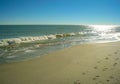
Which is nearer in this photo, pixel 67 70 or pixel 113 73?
pixel 113 73

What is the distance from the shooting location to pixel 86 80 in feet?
15.9

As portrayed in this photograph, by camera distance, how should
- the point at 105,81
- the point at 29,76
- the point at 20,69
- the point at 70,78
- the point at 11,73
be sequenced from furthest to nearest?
the point at 20,69 < the point at 11,73 < the point at 29,76 < the point at 70,78 < the point at 105,81

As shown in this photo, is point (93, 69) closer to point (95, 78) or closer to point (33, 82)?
point (95, 78)

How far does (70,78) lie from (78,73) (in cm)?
60

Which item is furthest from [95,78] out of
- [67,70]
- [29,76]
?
[29,76]

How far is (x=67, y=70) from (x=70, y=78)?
979 mm

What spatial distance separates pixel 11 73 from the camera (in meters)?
5.90

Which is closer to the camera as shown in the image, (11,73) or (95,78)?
(95,78)

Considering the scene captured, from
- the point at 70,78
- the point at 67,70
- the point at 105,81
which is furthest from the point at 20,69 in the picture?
the point at 105,81

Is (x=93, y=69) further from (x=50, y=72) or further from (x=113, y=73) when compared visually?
(x=50, y=72)

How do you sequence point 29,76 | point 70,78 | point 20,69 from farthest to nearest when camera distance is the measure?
point 20,69
point 29,76
point 70,78

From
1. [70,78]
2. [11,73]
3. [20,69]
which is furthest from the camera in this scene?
[20,69]

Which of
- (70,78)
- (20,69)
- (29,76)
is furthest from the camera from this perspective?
(20,69)

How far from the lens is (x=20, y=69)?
6387mm
